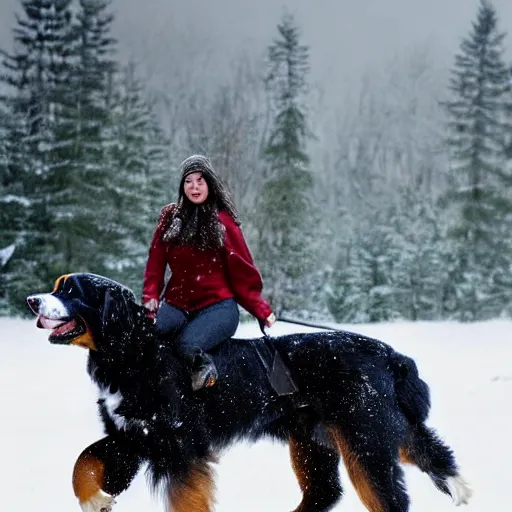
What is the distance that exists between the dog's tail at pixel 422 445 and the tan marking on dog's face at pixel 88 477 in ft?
5.87

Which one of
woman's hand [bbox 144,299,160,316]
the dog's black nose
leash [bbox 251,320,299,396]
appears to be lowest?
leash [bbox 251,320,299,396]

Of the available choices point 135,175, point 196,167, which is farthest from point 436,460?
point 135,175

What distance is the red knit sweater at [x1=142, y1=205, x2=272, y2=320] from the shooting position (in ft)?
13.9

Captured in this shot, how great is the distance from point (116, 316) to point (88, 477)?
2.83 ft

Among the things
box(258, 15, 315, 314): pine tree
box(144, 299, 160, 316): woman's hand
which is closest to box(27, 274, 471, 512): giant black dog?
box(144, 299, 160, 316): woman's hand

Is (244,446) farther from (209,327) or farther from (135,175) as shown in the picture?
(135,175)

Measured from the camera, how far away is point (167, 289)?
14.2 feet

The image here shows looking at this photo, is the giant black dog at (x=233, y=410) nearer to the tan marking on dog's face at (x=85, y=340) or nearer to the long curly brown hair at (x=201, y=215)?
the tan marking on dog's face at (x=85, y=340)

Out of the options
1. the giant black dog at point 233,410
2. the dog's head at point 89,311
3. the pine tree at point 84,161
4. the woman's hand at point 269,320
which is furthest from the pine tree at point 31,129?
the dog's head at point 89,311

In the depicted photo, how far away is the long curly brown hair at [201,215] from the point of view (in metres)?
4.22

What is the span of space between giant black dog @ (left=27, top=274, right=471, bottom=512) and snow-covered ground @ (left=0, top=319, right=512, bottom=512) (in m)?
0.29

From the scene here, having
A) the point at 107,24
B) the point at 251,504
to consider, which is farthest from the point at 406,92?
the point at 251,504

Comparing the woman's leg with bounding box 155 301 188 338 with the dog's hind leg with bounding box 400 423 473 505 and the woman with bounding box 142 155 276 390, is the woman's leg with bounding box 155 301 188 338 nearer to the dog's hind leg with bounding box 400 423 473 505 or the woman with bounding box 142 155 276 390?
the woman with bounding box 142 155 276 390

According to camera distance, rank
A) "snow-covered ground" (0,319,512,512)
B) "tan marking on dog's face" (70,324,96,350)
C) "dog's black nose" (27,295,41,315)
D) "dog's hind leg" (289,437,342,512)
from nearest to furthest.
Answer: "dog's black nose" (27,295,41,315)
"tan marking on dog's face" (70,324,96,350)
"dog's hind leg" (289,437,342,512)
"snow-covered ground" (0,319,512,512)
